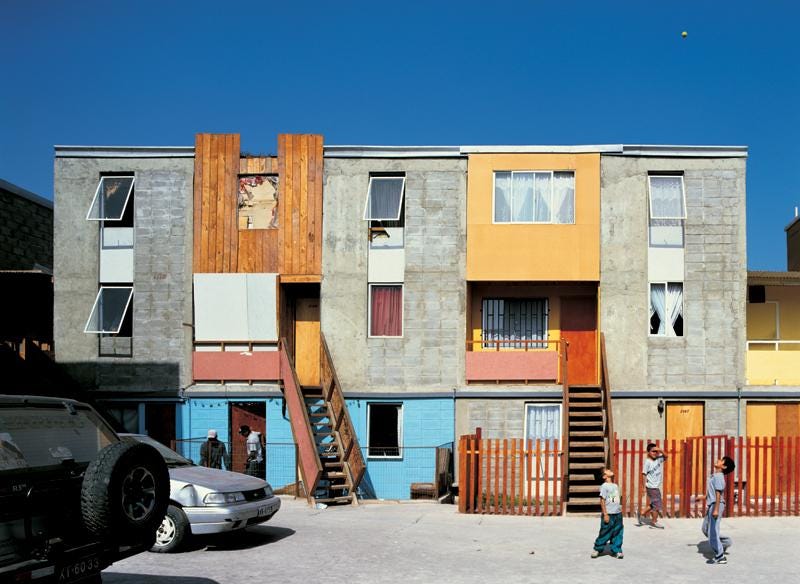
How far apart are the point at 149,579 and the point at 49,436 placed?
411 centimetres

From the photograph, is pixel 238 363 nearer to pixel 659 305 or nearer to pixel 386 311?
pixel 386 311

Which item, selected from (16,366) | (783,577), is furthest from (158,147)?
(783,577)

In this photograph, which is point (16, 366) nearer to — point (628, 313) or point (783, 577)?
point (628, 313)

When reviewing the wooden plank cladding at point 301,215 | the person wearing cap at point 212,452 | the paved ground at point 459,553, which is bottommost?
the paved ground at point 459,553

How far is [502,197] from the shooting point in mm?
23469

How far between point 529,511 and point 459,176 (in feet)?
29.3

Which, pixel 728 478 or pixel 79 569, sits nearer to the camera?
pixel 79 569

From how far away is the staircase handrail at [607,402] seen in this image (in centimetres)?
1930

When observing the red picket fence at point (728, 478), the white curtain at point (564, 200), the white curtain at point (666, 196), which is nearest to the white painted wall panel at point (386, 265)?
the white curtain at point (564, 200)

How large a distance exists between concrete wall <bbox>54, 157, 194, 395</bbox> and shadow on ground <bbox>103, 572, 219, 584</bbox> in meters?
12.1

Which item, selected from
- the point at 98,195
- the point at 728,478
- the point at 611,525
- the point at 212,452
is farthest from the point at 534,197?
the point at 611,525

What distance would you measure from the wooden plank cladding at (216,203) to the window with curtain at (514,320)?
668 cm

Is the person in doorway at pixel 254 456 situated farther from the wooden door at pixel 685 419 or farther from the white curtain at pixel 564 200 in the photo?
the wooden door at pixel 685 419

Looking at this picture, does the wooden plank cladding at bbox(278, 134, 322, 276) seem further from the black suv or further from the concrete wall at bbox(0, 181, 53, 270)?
the black suv
